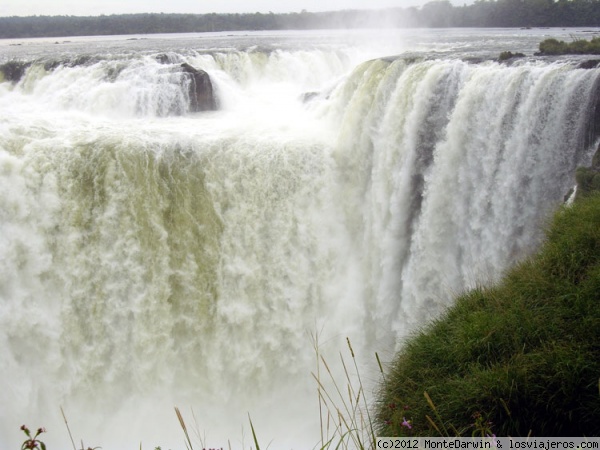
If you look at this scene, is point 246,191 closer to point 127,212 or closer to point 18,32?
point 127,212

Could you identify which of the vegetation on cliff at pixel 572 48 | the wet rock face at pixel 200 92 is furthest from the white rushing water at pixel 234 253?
the wet rock face at pixel 200 92

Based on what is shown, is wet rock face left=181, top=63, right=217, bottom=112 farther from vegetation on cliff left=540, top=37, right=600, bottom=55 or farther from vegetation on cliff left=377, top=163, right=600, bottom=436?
vegetation on cliff left=377, top=163, right=600, bottom=436

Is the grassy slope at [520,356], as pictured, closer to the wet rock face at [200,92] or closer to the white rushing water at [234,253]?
the white rushing water at [234,253]

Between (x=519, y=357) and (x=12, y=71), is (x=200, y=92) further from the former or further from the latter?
(x=519, y=357)

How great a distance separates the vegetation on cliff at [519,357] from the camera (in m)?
3.88

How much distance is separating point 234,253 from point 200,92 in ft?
22.6

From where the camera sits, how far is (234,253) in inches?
406

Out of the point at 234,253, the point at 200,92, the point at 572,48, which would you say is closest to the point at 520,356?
the point at 234,253

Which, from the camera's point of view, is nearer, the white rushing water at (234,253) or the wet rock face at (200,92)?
the white rushing water at (234,253)

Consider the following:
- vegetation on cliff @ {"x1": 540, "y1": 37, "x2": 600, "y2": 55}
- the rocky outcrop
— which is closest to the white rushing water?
vegetation on cliff @ {"x1": 540, "y1": 37, "x2": 600, "y2": 55}

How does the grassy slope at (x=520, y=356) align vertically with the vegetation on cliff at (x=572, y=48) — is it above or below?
below

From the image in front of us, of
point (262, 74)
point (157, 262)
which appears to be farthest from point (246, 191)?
point (262, 74)

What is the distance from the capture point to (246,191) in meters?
10.5

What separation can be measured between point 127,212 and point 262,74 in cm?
1079
